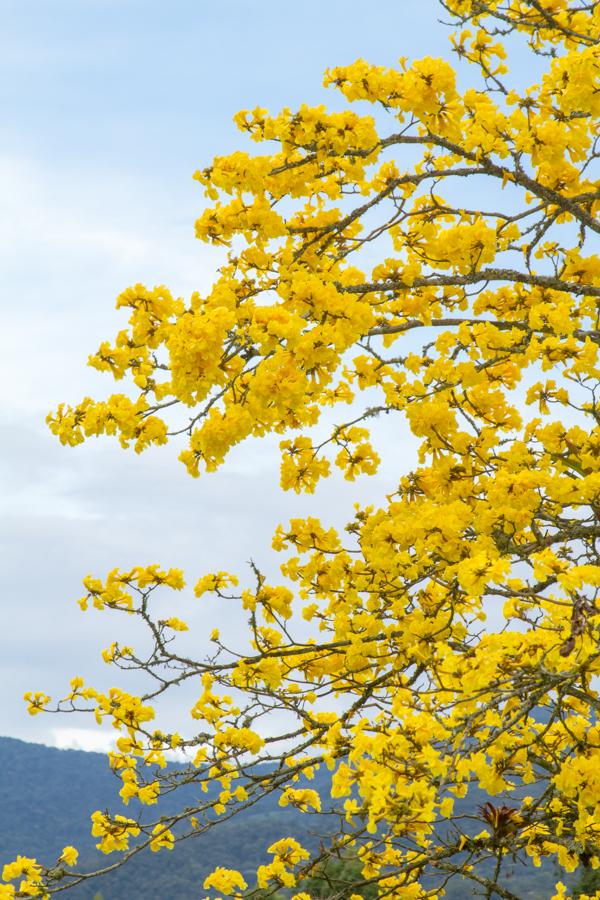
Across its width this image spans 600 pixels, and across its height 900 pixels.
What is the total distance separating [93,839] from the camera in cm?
10438

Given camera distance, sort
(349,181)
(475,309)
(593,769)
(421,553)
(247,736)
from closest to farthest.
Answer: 1. (593,769)
2. (421,553)
3. (247,736)
4. (349,181)
5. (475,309)

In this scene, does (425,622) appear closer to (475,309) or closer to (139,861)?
(475,309)

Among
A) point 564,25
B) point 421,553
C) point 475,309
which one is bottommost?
point 421,553

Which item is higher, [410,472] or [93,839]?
[93,839]

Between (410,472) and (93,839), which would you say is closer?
(410,472)

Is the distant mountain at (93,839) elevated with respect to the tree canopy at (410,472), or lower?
elevated

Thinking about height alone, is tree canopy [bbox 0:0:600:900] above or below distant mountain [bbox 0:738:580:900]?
below

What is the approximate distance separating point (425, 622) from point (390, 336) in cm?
260

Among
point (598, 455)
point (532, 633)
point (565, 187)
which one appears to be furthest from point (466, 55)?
point (532, 633)

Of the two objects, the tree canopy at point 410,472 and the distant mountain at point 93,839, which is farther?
the distant mountain at point 93,839

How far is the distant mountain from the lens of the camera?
65.3 meters

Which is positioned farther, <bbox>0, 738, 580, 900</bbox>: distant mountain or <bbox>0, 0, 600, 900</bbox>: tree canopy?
<bbox>0, 738, 580, 900</bbox>: distant mountain

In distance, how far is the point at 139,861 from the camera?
2815 inches

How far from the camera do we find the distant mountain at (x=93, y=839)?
65312 mm
